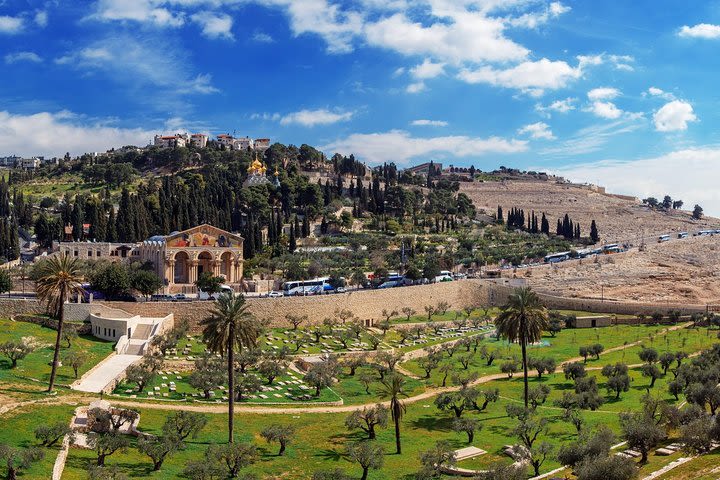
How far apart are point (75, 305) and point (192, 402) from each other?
59.2 feet

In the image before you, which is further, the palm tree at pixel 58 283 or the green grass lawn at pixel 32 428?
the palm tree at pixel 58 283

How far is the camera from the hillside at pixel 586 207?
13262cm

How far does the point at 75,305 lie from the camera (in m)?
49.3

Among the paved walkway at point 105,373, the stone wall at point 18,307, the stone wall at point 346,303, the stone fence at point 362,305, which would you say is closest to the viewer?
the paved walkway at point 105,373

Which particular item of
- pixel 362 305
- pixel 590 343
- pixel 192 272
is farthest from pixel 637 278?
pixel 192 272

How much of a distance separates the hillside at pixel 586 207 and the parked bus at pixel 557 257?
29.3 metres

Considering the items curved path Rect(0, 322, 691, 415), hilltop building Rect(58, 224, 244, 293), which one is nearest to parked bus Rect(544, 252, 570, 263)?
hilltop building Rect(58, 224, 244, 293)

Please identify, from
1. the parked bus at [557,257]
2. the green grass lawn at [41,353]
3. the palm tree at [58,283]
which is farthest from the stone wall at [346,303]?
the parked bus at [557,257]

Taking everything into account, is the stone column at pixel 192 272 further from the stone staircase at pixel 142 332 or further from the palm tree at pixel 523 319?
the palm tree at pixel 523 319

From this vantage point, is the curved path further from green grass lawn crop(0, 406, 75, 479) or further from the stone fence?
the stone fence

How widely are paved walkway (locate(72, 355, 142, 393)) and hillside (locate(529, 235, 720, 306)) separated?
52.3 meters

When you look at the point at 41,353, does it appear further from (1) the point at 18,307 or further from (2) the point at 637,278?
(2) the point at 637,278

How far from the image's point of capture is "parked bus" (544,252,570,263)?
9006 centimetres

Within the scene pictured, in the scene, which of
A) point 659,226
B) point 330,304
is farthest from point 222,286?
point 659,226
